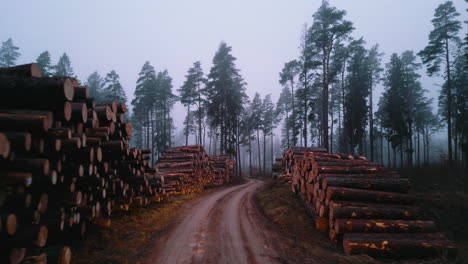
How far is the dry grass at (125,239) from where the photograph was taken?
19.9 feet

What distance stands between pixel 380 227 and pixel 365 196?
1.29 meters

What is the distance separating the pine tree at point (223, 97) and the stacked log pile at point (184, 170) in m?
10.5

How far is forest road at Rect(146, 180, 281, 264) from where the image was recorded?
6279 mm

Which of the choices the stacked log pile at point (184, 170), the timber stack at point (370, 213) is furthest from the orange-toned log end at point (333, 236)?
the stacked log pile at point (184, 170)

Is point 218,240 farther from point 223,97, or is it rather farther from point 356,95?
point 356,95

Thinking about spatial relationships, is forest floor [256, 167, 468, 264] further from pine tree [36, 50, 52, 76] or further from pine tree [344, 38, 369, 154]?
pine tree [36, 50, 52, 76]

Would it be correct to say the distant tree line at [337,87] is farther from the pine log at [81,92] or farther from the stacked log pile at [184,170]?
the pine log at [81,92]

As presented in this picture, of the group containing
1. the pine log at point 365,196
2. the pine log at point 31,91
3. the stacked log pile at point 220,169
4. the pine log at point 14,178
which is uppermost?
the pine log at point 31,91

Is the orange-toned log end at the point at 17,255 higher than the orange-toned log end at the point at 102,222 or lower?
higher

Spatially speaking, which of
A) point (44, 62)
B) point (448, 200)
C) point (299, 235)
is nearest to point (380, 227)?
point (299, 235)

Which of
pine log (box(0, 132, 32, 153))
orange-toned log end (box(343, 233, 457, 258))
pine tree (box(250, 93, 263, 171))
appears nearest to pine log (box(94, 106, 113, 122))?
pine log (box(0, 132, 32, 153))

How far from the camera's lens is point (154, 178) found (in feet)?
39.0

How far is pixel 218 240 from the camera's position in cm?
764

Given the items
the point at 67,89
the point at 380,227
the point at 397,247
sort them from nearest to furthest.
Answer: the point at 67,89 < the point at 397,247 < the point at 380,227
